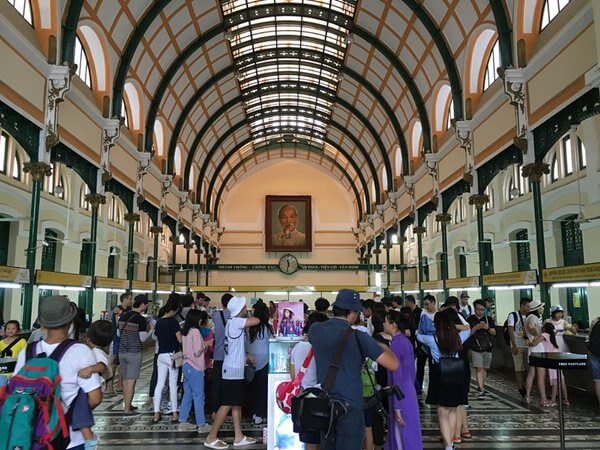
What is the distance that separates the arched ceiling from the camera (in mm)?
15539

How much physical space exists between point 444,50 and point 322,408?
15082mm

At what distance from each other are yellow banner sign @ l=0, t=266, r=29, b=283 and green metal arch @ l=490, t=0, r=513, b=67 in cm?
1182

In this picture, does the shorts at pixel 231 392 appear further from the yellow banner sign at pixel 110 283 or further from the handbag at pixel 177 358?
the yellow banner sign at pixel 110 283

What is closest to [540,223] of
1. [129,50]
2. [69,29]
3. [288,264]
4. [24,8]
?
[69,29]

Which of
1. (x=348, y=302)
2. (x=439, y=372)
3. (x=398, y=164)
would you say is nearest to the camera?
(x=348, y=302)

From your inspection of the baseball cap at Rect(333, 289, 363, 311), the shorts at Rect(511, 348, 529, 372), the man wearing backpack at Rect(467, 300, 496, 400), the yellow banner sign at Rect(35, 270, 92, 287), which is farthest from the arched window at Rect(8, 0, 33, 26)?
the shorts at Rect(511, 348, 529, 372)

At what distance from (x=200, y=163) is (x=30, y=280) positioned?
2100 centimetres

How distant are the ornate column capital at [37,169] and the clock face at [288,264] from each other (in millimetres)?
28840

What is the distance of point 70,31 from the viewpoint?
11711 mm

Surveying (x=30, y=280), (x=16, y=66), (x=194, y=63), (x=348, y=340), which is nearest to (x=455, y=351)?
(x=348, y=340)

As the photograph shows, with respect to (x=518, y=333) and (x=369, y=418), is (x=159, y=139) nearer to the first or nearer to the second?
(x=518, y=333)

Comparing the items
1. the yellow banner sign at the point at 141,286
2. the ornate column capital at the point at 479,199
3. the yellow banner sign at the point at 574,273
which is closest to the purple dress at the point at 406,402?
the yellow banner sign at the point at 574,273

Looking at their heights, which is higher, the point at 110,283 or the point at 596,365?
the point at 110,283

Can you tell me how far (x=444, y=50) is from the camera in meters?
15.9
